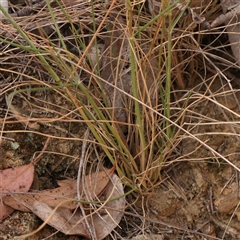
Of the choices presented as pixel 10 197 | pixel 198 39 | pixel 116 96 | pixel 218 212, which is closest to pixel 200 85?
pixel 198 39

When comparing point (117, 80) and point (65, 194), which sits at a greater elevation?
point (117, 80)

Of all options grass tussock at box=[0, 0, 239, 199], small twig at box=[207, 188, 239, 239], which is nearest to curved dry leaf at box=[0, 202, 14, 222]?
grass tussock at box=[0, 0, 239, 199]

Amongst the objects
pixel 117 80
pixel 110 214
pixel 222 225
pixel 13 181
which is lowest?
pixel 222 225

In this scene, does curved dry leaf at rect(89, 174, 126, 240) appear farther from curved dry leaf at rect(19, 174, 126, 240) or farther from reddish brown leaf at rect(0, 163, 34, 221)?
reddish brown leaf at rect(0, 163, 34, 221)

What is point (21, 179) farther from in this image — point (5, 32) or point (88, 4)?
point (88, 4)

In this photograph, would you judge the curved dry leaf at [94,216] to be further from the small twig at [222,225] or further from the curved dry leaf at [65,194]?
the small twig at [222,225]

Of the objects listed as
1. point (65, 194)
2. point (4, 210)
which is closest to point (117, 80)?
point (65, 194)

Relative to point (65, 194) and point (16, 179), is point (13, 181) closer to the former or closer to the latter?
point (16, 179)

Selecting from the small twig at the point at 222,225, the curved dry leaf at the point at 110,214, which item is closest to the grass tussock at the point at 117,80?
the curved dry leaf at the point at 110,214
